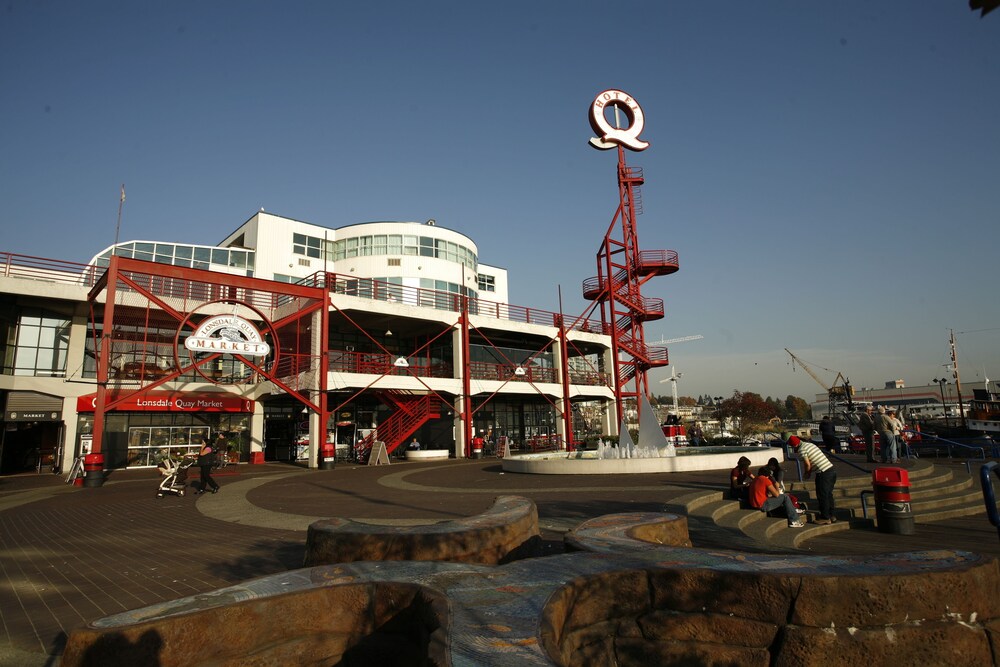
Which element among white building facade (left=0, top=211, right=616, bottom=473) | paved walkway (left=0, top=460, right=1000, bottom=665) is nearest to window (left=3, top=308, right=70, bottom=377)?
white building facade (left=0, top=211, right=616, bottom=473)

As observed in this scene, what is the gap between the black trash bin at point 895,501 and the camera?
878 cm

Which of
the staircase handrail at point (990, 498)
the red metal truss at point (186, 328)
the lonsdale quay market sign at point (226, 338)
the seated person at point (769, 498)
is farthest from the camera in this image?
the red metal truss at point (186, 328)

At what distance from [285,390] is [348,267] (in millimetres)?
15116

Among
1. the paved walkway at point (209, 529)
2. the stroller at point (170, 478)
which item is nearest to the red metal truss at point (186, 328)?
the paved walkway at point (209, 529)

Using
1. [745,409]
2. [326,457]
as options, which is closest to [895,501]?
→ [326,457]

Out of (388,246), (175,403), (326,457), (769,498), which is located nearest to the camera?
(769,498)

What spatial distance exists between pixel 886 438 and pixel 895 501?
842 centimetres

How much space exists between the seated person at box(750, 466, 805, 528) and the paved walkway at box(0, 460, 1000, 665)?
0.52 m

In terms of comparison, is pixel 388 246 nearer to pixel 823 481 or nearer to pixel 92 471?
pixel 92 471

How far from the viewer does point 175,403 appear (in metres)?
24.6

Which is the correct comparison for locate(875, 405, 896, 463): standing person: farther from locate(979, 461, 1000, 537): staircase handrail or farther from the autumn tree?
the autumn tree

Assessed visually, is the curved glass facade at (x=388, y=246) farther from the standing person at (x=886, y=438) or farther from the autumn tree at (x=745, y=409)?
the autumn tree at (x=745, y=409)

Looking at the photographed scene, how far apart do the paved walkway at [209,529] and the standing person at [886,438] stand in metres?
1.43

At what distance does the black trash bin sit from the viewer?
8781 mm
